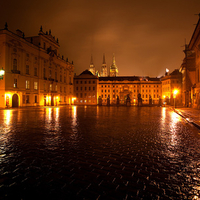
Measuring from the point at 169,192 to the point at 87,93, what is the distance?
79.4 metres

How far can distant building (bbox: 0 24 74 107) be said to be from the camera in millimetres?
31375

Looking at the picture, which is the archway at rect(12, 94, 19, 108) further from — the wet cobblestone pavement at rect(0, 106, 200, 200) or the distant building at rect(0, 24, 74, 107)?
the wet cobblestone pavement at rect(0, 106, 200, 200)

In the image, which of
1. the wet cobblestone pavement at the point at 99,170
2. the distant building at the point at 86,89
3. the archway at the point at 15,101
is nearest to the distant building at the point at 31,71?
the archway at the point at 15,101

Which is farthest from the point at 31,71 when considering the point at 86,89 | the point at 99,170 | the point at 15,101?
the point at 86,89

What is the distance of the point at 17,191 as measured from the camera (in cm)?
289

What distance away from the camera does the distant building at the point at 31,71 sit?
31375mm

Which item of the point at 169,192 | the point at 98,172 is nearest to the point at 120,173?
the point at 98,172

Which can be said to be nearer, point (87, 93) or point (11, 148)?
point (11, 148)

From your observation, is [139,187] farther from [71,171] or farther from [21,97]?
[21,97]

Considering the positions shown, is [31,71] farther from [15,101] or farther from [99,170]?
[99,170]

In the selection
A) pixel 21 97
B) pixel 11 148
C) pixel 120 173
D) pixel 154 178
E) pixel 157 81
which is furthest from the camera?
pixel 157 81

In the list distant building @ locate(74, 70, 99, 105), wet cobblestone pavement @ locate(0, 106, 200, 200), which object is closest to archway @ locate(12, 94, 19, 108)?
wet cobblestone pavement @ locate(0, 106, 200, 200)

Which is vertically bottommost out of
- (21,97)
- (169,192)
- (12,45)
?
(169,192)

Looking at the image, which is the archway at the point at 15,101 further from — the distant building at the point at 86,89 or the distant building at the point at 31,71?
the distant building at the point at 86,89
